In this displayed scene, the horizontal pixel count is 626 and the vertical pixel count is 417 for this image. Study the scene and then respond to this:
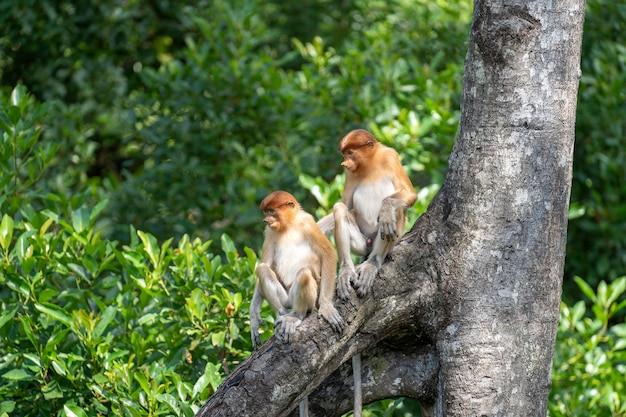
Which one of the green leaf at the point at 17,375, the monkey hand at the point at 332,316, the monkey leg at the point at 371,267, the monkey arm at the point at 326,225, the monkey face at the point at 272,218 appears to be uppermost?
the monkey leg at the point at 371,267

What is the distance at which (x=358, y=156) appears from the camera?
3.78 meters

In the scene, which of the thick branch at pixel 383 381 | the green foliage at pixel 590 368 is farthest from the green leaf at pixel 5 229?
the green foliage at pixel 590 368

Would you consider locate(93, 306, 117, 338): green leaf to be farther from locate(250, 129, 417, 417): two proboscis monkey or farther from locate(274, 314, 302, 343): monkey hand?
locate(274, 314, 302, 343): monkey hand

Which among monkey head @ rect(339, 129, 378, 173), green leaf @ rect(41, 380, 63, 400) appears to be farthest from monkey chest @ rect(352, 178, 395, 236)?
green leaf @ rect(41, 380, 63, 400)

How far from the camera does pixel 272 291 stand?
11.9 ft

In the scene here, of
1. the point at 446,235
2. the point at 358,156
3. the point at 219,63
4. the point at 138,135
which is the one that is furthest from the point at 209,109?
the point at 446,235

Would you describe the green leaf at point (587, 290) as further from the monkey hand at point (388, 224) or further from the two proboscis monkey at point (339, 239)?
the monkey hand at point (388, 224)

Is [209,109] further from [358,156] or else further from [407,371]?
[407,371]

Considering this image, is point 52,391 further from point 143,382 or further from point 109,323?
point 143,382

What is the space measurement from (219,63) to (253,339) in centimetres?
348

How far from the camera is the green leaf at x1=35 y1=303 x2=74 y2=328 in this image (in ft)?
12.6

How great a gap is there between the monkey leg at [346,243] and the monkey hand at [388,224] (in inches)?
7.0

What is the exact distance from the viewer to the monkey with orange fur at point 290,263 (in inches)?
135

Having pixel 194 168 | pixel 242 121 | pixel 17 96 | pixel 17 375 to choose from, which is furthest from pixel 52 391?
pixel 242 121
